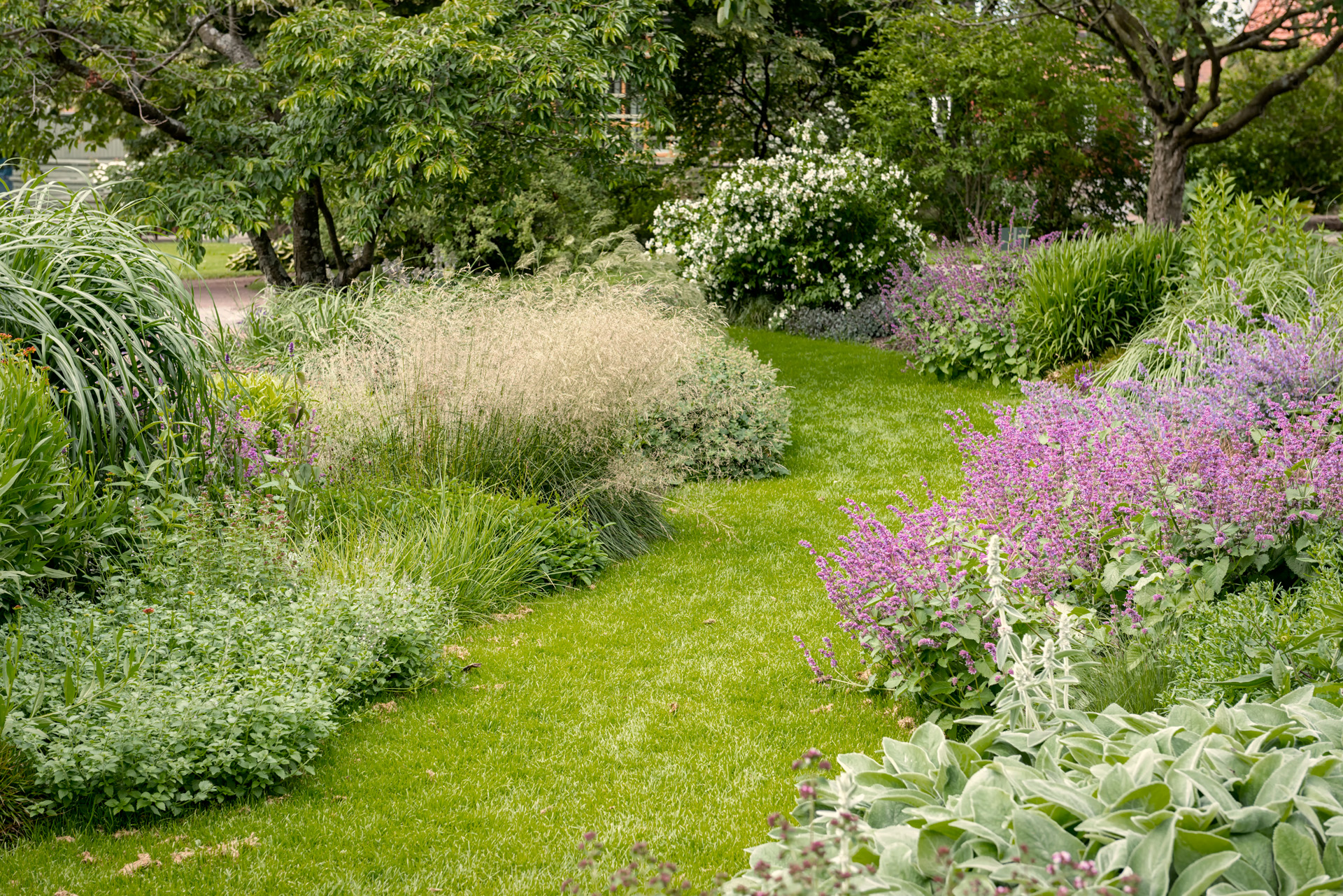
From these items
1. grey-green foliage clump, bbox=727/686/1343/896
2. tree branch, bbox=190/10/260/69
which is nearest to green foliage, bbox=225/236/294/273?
tree branch, bbox=190/10/260/69

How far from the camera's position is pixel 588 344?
629cm

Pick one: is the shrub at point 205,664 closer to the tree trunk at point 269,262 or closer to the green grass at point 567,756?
the green grass at point 567,756

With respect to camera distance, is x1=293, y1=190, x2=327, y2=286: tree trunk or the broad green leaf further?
x1=293, y1=190, x2=327, y2=286: tree trunk

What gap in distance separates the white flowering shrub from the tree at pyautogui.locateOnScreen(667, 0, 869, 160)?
5.96 m

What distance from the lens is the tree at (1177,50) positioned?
1097 centimetres

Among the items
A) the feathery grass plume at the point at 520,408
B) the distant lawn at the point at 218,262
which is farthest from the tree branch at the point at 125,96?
the distant lawn at the point at 218,262

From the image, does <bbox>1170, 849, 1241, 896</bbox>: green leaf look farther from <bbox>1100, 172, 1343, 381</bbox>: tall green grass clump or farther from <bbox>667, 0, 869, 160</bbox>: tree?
<bbox>667, 0, 869, 160</bbox>: tree

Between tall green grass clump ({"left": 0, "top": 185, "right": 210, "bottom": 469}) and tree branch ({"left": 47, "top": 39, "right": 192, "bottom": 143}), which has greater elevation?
tree branch ({"left": 47, "top": 39, "right": 192, "bottom": 143})

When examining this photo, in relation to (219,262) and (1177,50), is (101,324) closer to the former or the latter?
(1177,50)

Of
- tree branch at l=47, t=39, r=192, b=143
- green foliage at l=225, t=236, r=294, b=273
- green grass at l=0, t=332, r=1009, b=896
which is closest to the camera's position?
green grass at l=0, t=332, r=1009, b=896

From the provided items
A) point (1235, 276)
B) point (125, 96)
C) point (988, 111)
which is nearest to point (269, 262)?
point (125, 96)

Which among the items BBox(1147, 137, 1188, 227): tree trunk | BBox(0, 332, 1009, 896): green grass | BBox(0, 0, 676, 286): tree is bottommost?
BBox(0, 332, 1009, 896): green grass

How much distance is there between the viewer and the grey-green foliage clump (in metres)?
1.87

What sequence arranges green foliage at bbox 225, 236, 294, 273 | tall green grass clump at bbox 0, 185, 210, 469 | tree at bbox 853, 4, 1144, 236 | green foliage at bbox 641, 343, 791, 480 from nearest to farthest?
tall green grass clump at bbox 0, 185, 210, 469 → green foliage at bbox 641, 343, 791, 480 → tree at bbox 853, 4, 1144, 236 → green foliage at bbox 225, 236, 294, 273
